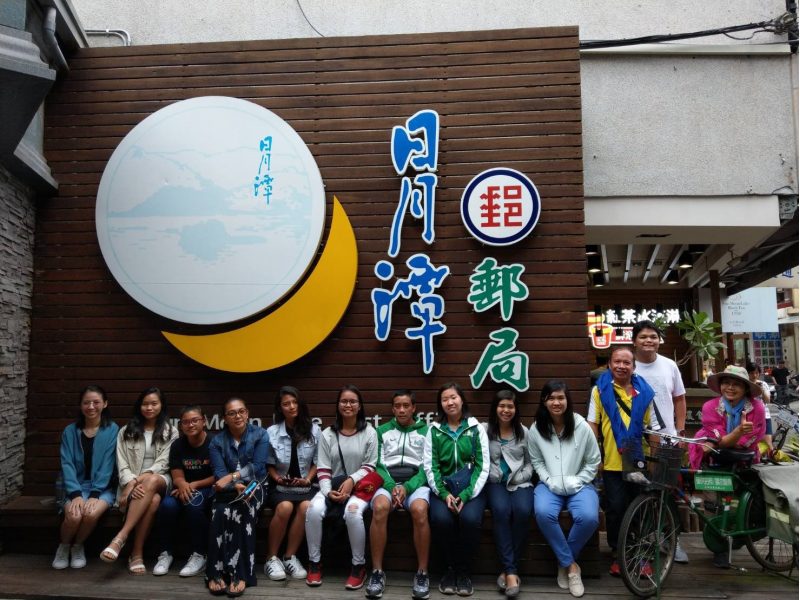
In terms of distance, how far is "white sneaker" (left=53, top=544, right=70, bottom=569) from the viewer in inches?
177

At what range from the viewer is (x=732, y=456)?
4.30 meters

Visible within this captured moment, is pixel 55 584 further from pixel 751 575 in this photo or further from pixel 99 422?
pixel 751 575

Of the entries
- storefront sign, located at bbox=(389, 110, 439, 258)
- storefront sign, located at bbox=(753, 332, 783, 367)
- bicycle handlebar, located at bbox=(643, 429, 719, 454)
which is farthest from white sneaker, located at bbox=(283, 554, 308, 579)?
storefront sign, located at bbox=(753, 332, 783, 367)

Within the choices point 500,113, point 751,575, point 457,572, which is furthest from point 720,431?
point 500,113

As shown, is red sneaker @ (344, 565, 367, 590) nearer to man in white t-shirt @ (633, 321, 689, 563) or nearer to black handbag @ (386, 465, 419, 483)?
black handbag @ (386, 465, 419, 483)

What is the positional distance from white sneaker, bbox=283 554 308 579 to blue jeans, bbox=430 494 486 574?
952 mm

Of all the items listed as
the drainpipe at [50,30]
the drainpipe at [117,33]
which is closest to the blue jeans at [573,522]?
the drainpipe at [50,30]

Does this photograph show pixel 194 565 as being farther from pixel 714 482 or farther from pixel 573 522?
pixel 714 482

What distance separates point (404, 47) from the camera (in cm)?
540

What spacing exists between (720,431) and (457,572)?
2.13 m

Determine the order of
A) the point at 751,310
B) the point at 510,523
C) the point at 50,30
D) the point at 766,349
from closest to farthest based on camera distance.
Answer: the point at 510,523
the point at 50,30
the point at 751,310
the point at 766,349

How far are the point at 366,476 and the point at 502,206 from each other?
2330mm

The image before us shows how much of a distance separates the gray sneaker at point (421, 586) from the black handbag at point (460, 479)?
550mm

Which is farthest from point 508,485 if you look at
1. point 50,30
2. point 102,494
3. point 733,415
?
point 50,30
